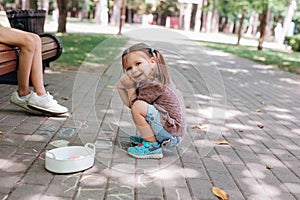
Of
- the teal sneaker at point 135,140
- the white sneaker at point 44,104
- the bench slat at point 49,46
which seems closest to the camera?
the teal sneaker at point 135,140

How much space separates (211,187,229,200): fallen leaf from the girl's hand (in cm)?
97

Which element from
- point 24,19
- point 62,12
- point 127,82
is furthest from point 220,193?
point 62,12

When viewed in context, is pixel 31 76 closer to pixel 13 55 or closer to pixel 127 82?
pixel 13 55

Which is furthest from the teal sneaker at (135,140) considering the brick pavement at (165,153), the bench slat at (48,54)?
the bench slat at (48,54)

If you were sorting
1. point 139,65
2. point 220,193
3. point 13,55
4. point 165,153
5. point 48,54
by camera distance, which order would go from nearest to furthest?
point 220,193 < point 139,65 < point 165,153 < point 13,55 < point 48,54

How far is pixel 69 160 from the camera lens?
2393 millimetres

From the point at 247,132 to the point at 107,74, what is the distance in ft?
10.8

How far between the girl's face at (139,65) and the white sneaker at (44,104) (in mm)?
1149

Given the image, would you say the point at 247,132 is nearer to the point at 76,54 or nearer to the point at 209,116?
the point at 209,116

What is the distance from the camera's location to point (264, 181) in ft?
8.65

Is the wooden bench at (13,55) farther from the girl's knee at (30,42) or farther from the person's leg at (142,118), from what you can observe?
the person's leg at (142,118)

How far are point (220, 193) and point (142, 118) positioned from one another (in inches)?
31.1

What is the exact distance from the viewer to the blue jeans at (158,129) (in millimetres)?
2766

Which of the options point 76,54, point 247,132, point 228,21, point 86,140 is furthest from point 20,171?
point 228,21
